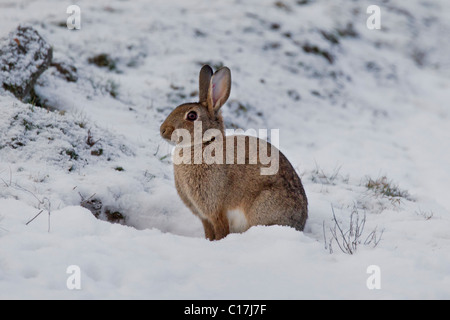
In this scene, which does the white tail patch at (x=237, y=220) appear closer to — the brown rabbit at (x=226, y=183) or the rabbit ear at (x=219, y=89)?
the brown rabbit at (x=226, y=183)

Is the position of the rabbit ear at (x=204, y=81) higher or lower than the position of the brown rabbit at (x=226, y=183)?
higher

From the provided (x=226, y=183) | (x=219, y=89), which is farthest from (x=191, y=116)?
(x=226, y=183)

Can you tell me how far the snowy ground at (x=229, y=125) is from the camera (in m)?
3.19

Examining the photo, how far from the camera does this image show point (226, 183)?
15.8 feet

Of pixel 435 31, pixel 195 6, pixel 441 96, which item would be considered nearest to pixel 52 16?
pixel 195 6

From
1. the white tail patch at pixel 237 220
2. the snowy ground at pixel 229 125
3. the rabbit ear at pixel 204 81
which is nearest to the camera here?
the snowy ground at pixel 229 125

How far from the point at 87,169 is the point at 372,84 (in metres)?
11.2

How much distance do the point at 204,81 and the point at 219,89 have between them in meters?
0.21

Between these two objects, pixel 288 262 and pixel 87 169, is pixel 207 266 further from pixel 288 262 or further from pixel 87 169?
pixel 87 169

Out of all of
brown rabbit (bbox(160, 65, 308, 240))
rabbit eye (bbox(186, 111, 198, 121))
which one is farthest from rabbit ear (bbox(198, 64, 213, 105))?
rabbit eye (bbox(186, 111, 198, 121))

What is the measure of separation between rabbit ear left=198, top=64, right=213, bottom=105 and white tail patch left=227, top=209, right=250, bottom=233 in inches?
48.1

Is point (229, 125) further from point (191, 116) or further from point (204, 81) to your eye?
point (191, 116)

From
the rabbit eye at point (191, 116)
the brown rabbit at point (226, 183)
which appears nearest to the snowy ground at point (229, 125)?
the brown rabbit at point (226, 183)

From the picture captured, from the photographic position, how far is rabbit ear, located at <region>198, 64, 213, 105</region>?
16.6ft
